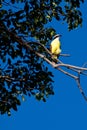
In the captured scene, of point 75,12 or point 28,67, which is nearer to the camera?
point 28,67

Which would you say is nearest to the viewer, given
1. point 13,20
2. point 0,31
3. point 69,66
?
point 69,66

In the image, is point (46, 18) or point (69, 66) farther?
point (46, 18)

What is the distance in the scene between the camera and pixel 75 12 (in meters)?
8.09

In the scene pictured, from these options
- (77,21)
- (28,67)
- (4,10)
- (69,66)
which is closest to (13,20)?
(4,10)

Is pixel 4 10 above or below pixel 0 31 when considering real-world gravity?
above

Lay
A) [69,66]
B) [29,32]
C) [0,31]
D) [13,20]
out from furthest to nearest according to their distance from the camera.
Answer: [29,32], [13,20], [0,31], [69,66]

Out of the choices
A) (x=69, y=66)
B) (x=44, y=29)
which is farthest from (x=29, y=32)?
(x=69, y=66)

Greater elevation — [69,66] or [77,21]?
[77,21]

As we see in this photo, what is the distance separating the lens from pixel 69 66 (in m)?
4.45

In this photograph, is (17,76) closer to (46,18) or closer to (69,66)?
(46,18)

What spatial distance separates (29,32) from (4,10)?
711 mm

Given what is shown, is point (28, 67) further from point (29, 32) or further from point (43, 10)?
point (43, 10)

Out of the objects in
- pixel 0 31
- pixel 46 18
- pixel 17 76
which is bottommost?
pixel 17 76

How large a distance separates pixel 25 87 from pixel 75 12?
185 cm
